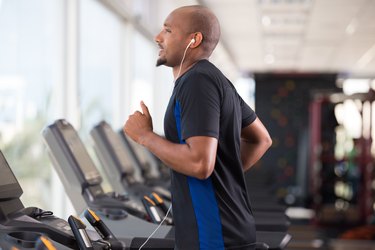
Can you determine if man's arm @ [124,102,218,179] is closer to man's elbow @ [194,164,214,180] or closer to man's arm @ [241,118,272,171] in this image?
man's elbow @ [194,164,214,180]

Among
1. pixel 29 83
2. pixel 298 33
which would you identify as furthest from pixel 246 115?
pixel 298 33

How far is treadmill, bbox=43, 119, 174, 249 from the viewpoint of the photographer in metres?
2.99

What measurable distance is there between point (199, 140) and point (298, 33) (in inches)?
337

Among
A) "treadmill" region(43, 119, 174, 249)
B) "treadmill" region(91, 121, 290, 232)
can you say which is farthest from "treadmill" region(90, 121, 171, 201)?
"treadmill" region(43, 119, 174, 249)

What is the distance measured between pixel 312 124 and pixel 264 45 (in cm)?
198

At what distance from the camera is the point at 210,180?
1.93 m

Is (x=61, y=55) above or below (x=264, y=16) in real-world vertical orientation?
below

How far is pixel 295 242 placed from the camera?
8.02m

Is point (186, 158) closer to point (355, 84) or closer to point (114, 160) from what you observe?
point (114, 160)

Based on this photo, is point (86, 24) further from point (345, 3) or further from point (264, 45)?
point (264, 45)

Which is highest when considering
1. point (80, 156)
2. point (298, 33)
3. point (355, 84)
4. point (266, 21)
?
point (266, 21)

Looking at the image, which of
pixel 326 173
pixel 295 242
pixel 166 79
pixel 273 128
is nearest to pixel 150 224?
pixel 295 242

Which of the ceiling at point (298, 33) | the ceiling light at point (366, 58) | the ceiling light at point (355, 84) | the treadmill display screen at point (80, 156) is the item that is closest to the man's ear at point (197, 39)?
the treadmill display screen at point (80, 156)

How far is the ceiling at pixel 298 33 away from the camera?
26.5ft
